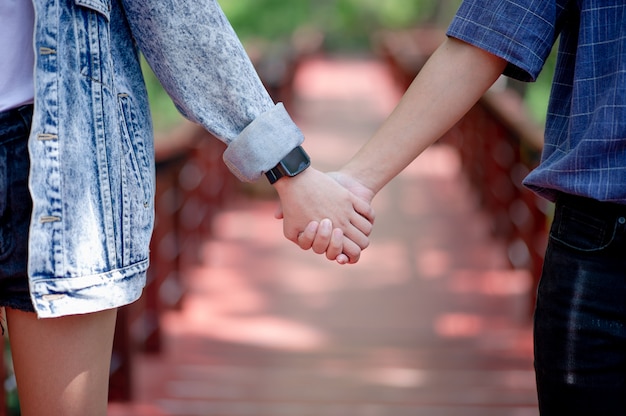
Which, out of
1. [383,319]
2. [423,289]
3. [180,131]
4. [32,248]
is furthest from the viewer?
[423,289]

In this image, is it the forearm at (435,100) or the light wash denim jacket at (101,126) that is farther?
the forearm at (435,100)

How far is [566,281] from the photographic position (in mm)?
1503

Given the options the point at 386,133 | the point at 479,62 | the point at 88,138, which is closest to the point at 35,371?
the point at 88,138

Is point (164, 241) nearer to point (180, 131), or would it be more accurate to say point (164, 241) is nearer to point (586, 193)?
point (180, 131)

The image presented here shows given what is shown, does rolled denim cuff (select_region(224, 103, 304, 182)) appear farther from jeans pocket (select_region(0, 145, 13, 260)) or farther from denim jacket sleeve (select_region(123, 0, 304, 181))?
jeans pocket (select_region(0, 145, 13, 260))

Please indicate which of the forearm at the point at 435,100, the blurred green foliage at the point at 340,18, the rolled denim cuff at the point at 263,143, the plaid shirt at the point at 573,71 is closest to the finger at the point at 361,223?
the forearm at the point at 435,100

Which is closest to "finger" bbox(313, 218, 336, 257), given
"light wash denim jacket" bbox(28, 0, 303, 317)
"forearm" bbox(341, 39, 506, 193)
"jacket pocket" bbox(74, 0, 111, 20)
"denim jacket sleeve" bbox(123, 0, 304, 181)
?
"forearm" bbox(341, 39, 506, 193)

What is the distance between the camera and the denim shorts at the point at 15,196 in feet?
4.46

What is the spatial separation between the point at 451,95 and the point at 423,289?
13.7ft

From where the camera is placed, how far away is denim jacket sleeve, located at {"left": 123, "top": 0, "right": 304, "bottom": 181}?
155cm

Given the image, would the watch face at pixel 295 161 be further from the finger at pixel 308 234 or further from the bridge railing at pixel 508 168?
the bridge railing at pixel 508 168

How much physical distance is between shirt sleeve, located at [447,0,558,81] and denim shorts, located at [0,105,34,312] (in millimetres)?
768

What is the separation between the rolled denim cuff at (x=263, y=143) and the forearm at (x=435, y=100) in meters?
0.21

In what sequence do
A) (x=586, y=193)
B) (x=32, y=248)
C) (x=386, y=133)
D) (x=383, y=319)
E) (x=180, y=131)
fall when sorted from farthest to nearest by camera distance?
(x=383, y=319)
(x=180, y=131)
(x=386, y=133)
(x=586, y=193)
(x=32, y=248)
